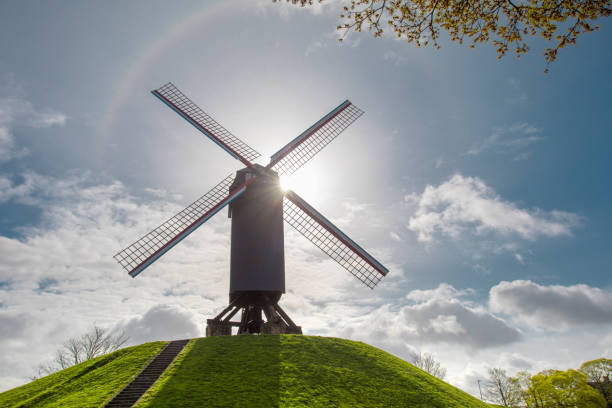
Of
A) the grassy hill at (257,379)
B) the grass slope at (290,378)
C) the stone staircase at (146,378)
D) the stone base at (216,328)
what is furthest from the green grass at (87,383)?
the stone base at (216,328)

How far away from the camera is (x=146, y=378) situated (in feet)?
47.7

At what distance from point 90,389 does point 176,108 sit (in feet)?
57.8

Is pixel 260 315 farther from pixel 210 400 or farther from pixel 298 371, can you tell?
pixel 210 400

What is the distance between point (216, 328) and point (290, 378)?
7.33 metres

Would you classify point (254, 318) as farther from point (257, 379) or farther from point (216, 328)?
point (257, 379)

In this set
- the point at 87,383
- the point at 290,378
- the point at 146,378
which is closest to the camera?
the point at 290,378

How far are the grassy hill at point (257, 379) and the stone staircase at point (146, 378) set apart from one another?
40 cm

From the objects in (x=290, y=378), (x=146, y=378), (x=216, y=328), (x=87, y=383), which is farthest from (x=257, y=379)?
(x=87, y=383)

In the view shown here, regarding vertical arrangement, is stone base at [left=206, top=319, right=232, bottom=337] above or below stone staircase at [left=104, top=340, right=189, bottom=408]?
above

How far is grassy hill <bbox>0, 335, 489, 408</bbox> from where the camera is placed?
1280 centimetres

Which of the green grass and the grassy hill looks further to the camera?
the green grass

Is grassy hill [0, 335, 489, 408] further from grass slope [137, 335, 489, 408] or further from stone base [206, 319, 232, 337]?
stone base [206, 319, 232, 337]

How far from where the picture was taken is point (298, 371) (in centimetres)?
1495

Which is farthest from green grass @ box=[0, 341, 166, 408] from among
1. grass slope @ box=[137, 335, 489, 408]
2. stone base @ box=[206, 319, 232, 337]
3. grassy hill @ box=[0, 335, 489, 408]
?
stone base @ box=[206, 319, 232, 337]
